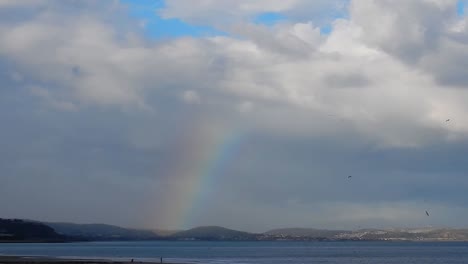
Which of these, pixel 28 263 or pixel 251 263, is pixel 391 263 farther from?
pixel 28 263

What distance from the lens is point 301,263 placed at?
109m

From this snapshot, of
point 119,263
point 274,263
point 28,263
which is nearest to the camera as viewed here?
point 28,263

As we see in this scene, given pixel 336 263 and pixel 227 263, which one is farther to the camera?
pixel 336 263

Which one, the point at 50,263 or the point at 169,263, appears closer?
the point at 50,263

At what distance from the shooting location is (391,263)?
11081 cm

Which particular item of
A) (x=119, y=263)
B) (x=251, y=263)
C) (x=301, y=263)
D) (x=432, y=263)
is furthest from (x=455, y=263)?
(x=119, y=263)

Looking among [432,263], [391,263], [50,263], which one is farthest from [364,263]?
[50,263]

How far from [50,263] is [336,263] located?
4793 cm

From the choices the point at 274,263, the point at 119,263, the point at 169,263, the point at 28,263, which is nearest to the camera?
the point at 28,263

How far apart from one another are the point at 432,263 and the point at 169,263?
43.5m

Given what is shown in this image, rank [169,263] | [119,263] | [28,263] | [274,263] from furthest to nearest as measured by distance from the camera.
A: [274,263]
[169,263]
[119,263]
[28,263]

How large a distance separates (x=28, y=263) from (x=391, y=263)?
5848 centimetres

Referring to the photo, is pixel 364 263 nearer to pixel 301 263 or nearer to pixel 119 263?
pixel 301 263

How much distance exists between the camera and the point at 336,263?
112 metres
